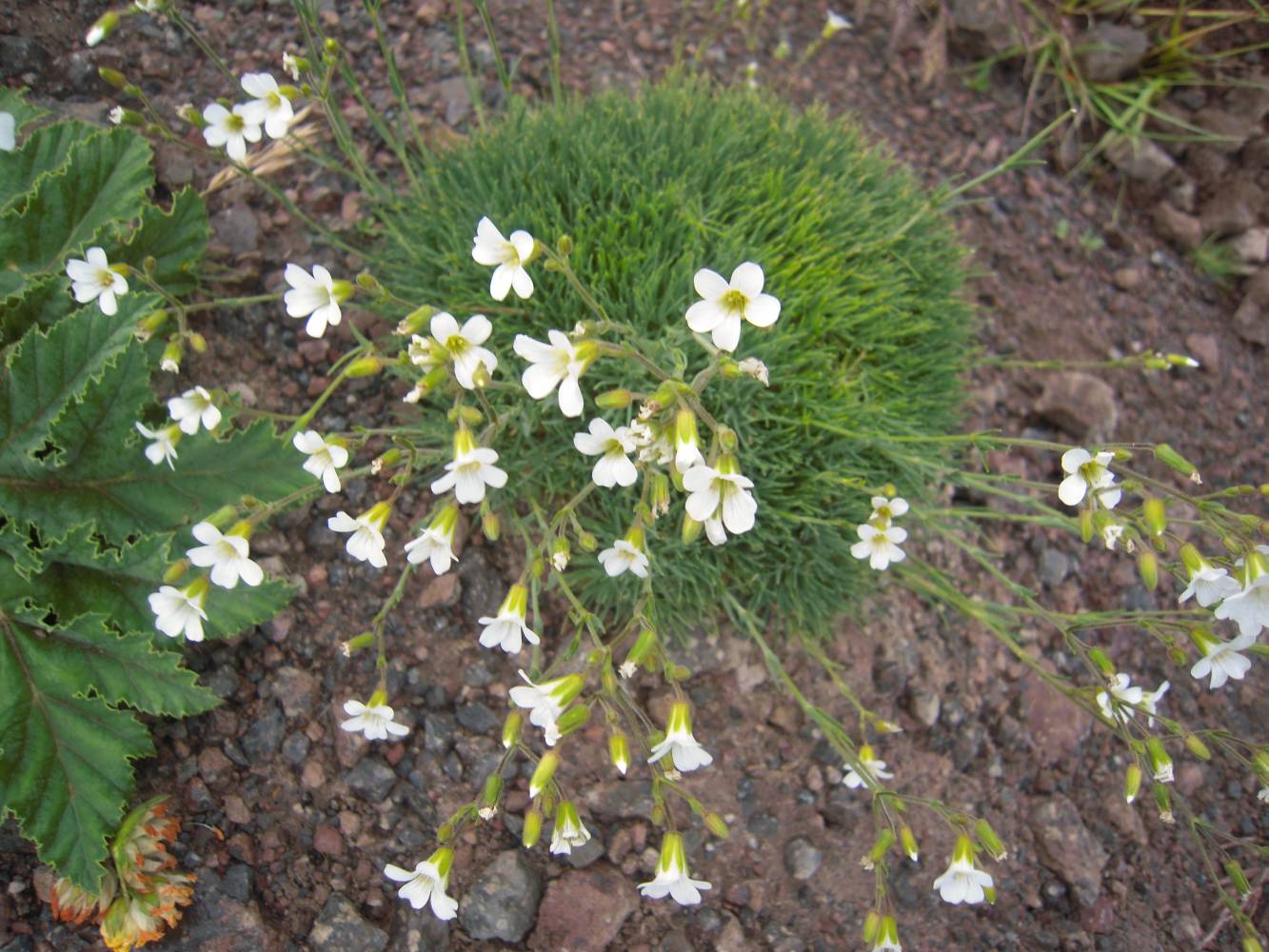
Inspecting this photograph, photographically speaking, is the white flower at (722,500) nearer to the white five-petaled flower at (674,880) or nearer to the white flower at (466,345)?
the white flower at (466,345)

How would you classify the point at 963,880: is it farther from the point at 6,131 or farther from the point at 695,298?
the point at 6,131

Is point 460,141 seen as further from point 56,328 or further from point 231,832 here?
point 231,832

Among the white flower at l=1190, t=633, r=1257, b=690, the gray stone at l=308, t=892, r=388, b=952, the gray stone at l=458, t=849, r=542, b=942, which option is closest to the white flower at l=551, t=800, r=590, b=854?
the gray stone at l=458, t=849, r=542, b=942

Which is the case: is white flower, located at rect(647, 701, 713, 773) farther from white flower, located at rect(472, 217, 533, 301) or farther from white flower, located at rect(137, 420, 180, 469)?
white flower, located at rect(137, 420, 180, 469)

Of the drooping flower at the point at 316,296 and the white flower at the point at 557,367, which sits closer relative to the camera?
the white flower at the point at 557,367

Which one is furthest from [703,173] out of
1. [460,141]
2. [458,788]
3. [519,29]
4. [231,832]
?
[231,832]

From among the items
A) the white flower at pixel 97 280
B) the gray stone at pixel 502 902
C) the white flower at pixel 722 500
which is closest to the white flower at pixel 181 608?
the white flower at pixel 97 280
